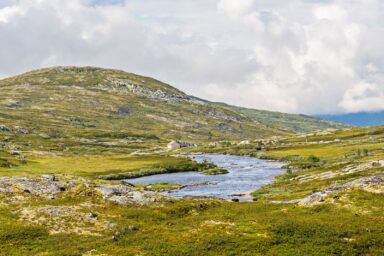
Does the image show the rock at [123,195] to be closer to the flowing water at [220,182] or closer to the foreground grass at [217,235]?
the foreground grass at [217,235]

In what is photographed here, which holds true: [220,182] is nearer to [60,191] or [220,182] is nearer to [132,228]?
[60,191]

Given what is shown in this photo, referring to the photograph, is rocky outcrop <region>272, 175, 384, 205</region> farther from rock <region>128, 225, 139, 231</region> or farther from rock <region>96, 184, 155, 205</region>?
rock <region>128, 225, 139, 231</region>

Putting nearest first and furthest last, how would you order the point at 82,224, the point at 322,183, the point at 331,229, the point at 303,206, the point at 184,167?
the point at 331,229, the point at 82,224, the point at 303,206, the point at 322,183, the point at 184,167

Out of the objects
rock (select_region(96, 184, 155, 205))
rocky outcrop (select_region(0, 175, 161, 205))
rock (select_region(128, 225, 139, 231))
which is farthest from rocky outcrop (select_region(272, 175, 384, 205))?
rock (select_region(128, 225, 139, 231))

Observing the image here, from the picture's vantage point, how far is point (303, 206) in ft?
196

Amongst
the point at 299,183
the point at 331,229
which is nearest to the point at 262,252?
the point at 331,229

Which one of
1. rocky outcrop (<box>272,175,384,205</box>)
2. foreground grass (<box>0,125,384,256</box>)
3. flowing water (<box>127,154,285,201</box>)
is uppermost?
rocky outcrop (<box>272,175,384,205</box>)

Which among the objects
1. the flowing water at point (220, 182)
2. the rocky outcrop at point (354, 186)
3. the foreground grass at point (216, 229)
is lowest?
the flowing water at point (220, 182)

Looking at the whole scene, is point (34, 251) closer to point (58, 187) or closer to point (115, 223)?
point (115, 223)

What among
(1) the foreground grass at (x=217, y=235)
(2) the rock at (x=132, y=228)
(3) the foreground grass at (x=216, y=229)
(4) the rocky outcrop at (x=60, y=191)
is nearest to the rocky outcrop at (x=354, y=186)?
(3) the foreground grass at (x=216, y=229)

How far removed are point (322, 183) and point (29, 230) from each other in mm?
71169

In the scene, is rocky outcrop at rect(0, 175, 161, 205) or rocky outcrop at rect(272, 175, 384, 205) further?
rocky outcrop at rect(272, 175, 384, 205)

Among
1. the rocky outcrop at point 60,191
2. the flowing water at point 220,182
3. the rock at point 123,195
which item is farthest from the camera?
the flowing water at point 220,182

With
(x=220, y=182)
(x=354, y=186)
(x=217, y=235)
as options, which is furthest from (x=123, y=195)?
(x=220, y=182)
